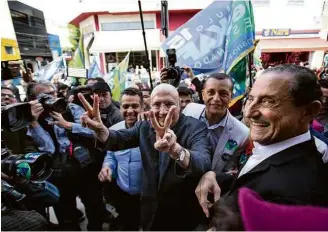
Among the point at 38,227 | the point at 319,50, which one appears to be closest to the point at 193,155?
the point at 38,227

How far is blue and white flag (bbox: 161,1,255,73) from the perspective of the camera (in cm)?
280

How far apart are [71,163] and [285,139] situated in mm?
1936

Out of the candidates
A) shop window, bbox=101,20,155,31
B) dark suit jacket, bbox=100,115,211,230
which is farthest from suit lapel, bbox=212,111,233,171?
shop window, bbox=101,20,155,31

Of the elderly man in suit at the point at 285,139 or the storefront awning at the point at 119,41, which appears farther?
the storefront awning at the point at 119,41

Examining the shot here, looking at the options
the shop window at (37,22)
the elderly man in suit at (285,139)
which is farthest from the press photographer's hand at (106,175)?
the shop window at (37,22)

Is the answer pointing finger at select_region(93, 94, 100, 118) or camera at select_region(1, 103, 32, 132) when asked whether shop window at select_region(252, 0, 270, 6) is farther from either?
camera at select_region(1, 103, 32, 132)

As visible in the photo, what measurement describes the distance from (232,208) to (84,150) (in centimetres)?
197

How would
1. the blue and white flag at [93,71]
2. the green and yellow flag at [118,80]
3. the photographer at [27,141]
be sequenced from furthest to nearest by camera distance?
the blue and white flag at [93,71], the green and yellow flag at [118,80], the photographer at [27,141]

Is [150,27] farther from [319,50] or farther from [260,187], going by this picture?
[260,187]

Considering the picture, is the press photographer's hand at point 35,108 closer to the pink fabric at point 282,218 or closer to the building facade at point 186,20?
the pink fabric at point 282,218

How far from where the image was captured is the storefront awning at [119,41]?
15.8m

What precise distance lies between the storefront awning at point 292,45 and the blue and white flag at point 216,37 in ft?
43.9

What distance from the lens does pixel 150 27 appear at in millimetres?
15766

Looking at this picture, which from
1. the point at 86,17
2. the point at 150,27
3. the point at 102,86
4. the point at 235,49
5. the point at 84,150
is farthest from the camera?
the point at 86,17
